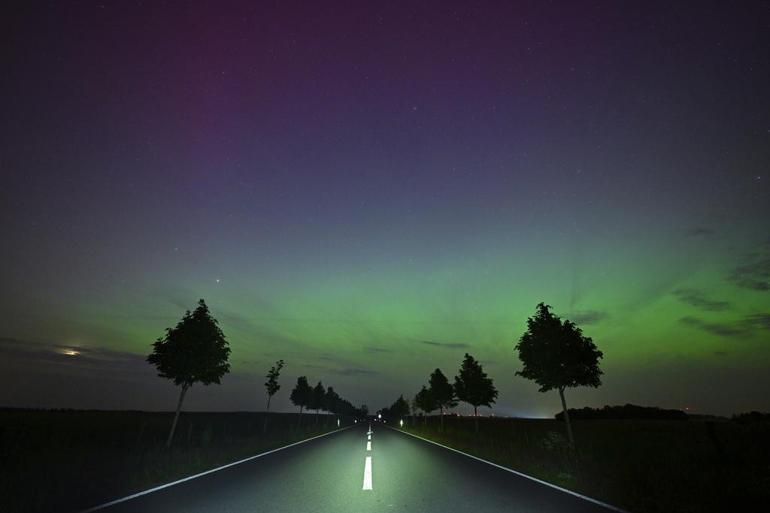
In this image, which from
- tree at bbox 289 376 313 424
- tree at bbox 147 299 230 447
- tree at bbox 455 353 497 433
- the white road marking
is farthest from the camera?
tree at bbox 289 376 313 424

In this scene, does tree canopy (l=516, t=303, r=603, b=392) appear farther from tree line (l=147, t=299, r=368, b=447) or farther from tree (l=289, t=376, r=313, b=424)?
tree (l=289, t=376, r=313, b=424)

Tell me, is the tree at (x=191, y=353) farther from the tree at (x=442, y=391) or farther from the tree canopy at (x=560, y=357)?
the tree at (x=442, y=391)

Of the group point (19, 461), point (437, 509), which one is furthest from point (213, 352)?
point (437, 509)

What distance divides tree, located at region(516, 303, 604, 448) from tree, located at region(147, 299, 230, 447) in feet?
55.8

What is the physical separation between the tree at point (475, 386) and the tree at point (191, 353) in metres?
28.9

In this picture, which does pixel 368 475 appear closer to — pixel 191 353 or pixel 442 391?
pixel 191 353

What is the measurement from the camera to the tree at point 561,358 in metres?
20.4

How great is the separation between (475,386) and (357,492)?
37161 mm

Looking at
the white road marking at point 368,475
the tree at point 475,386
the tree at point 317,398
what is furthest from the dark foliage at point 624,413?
the white road marking at point 368,475

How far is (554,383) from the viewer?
814 inches

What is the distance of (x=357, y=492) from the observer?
754cm

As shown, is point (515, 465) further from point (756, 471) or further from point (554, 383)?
point (554, 383)

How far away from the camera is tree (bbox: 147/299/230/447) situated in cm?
1972

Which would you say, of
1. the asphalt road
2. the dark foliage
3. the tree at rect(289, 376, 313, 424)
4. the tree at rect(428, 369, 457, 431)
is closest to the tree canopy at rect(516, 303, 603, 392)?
the asphalt road
